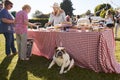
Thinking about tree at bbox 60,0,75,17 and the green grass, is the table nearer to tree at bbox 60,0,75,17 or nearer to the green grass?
the green grass

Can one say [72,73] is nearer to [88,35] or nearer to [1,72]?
[88,35]

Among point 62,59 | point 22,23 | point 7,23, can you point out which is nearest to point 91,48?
point 62,59

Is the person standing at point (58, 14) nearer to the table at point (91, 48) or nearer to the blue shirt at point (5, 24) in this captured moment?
the blue shirt at point (5, 24)

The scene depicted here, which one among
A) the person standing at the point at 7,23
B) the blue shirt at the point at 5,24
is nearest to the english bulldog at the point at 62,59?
the person standing at the point at 7,23

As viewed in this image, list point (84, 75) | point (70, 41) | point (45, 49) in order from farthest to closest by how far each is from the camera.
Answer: point (45, 49)
point (70, 41)
point (84, 75)

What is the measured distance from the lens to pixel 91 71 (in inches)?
243

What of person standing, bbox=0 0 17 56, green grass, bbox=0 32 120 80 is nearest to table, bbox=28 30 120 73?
green grass, bbox=0 32 120 80

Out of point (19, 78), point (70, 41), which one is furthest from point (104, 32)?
point (19, 78)

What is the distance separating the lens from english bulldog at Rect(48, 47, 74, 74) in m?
6.08

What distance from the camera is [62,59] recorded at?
6.16 metres

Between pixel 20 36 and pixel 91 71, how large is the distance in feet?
7.25

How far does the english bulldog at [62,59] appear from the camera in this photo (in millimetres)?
6078

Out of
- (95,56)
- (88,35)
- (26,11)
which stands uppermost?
(26,11)

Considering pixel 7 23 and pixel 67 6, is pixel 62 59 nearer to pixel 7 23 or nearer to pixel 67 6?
pixel 7 23
